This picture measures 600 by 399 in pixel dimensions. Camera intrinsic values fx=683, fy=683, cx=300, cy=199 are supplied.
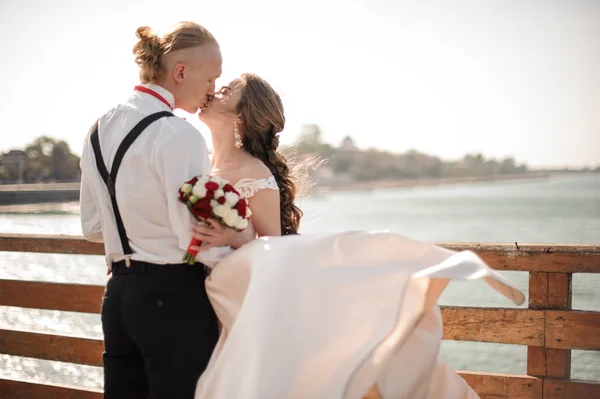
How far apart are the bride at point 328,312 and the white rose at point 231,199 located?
0.12 metres

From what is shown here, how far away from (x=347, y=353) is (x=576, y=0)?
81654mm

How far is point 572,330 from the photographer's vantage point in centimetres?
308

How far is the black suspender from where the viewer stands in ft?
7.68

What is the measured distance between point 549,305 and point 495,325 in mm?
259

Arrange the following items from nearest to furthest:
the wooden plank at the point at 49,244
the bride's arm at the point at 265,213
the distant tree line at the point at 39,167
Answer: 1. the bride's arm at the point at 265,213
2. the wooden plank at the point at 49,244
3. the distant tree line at the point at 39,167

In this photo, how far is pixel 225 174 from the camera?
309 cm

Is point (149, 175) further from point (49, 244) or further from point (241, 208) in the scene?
point (49, 244)

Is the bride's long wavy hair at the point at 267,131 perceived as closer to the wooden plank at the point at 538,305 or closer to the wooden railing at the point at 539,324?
the wooden railing at the point at 539,324

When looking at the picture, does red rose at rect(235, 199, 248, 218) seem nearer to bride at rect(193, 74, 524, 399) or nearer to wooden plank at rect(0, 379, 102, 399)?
bride at rect(193, 74, 524, 399)

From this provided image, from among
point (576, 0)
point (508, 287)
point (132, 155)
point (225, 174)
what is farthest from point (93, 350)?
point (576, 0)

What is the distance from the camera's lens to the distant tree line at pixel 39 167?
16.0 ft

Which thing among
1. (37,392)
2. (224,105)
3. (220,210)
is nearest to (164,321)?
(220,210)

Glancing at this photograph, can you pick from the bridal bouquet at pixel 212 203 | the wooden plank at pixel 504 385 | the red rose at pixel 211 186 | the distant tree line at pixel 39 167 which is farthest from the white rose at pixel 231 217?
the distant tree line at pixel 39 167

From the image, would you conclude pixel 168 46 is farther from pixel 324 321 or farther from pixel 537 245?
pixel 537 245
